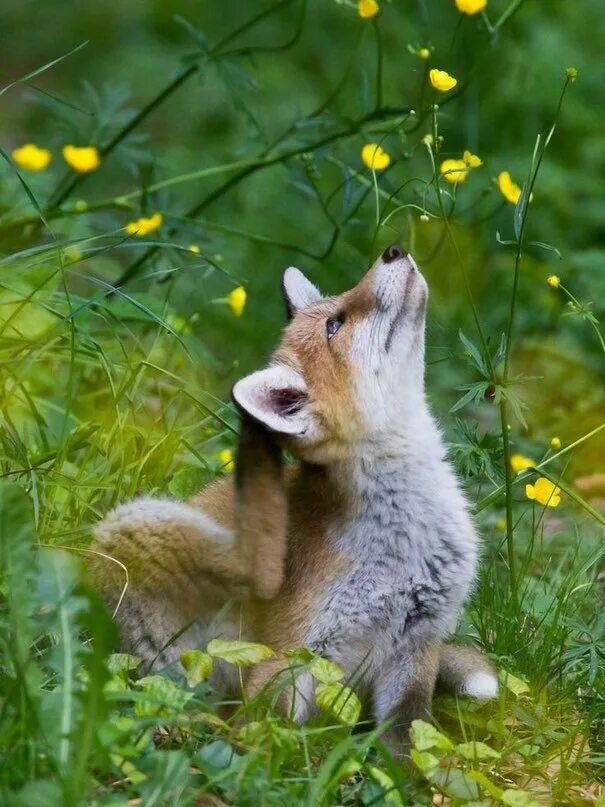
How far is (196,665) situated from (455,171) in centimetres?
208

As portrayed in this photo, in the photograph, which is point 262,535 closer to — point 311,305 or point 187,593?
point 187,593

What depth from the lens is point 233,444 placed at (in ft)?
18.9

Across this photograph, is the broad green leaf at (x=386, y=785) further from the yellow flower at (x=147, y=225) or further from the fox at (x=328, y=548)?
the yellow flower at (x=147, y=225)

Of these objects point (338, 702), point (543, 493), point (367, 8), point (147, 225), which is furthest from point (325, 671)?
point (367, 8)

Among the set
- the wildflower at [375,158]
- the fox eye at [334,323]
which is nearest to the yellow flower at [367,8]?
the wildflower at [375,158]

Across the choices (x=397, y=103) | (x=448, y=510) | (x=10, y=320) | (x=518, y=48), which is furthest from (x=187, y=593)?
(x=518, y=48)

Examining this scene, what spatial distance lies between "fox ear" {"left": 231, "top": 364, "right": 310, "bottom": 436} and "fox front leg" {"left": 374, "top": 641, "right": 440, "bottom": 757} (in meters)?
0.86

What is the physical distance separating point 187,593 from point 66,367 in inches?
78.5

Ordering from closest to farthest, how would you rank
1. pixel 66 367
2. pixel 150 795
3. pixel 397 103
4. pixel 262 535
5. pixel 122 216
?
pixel 150 795 < pixel 262 535 < pixel 66 367 < pixel 122 216 < pixel 397 103

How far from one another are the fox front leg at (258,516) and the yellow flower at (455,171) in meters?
1.24

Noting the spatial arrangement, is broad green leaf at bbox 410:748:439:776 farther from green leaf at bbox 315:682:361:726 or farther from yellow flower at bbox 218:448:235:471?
yellow flower at bbox 218:448:235:471

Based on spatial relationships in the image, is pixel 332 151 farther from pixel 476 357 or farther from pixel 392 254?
pixel 476 357

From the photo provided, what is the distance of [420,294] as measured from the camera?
4832 millimetres

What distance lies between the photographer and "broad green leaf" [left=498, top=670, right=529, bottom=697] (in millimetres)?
4327
